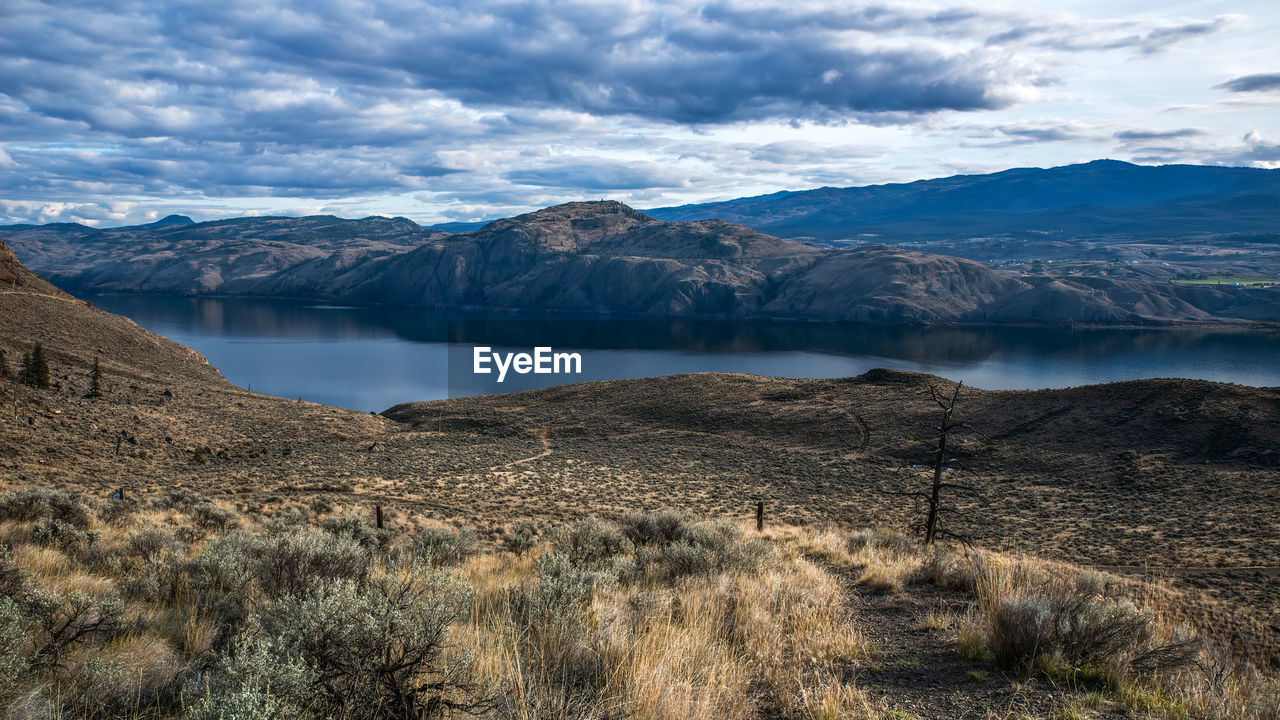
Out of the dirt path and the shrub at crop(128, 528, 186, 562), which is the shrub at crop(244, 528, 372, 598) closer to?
the shrub at crop(128, 528, 186, 562)

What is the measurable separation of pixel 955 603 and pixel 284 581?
18.9ft

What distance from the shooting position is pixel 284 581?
5.09 metres

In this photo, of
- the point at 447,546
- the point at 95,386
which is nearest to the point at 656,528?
the point at 447,546

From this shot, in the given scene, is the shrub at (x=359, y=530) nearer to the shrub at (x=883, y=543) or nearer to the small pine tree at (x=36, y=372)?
the shrub at (x=883, y=543)

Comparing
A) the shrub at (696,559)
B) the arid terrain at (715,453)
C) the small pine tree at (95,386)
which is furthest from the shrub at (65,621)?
the small pine tree at (95,386)

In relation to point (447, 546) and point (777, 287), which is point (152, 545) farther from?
point (777, 287)

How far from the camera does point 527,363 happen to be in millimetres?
76500

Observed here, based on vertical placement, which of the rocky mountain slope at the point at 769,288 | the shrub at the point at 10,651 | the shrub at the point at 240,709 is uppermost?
the rocky mountain slope at the point at 769,288

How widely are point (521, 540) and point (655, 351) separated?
75.5 m

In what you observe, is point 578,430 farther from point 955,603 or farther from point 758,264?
point 758,264

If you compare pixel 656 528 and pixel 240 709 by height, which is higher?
pixel 240 709

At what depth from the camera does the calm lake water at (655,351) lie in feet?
210

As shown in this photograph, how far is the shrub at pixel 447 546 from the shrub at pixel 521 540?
32.1 inches

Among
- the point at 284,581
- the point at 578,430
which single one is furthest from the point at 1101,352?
the point at 284,581
